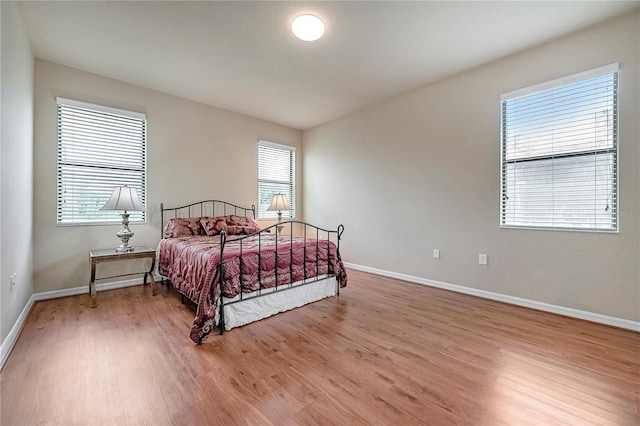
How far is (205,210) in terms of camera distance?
14.2ft

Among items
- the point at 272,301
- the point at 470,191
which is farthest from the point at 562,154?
the point at 272,301

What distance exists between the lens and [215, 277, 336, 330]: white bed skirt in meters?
2.37

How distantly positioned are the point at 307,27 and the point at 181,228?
2798 mm

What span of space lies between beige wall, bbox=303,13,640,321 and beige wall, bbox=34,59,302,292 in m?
1.56

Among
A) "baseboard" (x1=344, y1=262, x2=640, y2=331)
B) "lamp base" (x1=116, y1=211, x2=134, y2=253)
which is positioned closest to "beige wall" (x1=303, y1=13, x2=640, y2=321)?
"baseboard" (x1=344, y1=262, x2=640, y2=331)

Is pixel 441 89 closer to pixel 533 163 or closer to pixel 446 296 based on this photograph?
pixel 533 163

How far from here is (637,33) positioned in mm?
2332

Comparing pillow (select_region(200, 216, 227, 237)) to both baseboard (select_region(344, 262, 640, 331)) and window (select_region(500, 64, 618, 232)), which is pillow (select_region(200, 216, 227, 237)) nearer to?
baseboard (select_region(344, 262, 640, 331))

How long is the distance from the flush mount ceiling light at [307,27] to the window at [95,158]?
8.26 feet

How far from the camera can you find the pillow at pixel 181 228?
11.8 feet

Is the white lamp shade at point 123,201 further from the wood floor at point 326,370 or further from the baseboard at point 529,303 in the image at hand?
the baseboard at point 529,303

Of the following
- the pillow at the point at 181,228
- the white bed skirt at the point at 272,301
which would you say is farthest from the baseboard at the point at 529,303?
the pillow at the point at 181,228

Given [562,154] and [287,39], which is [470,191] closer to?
[562,154]

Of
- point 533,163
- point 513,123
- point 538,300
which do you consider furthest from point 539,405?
point 513,123
